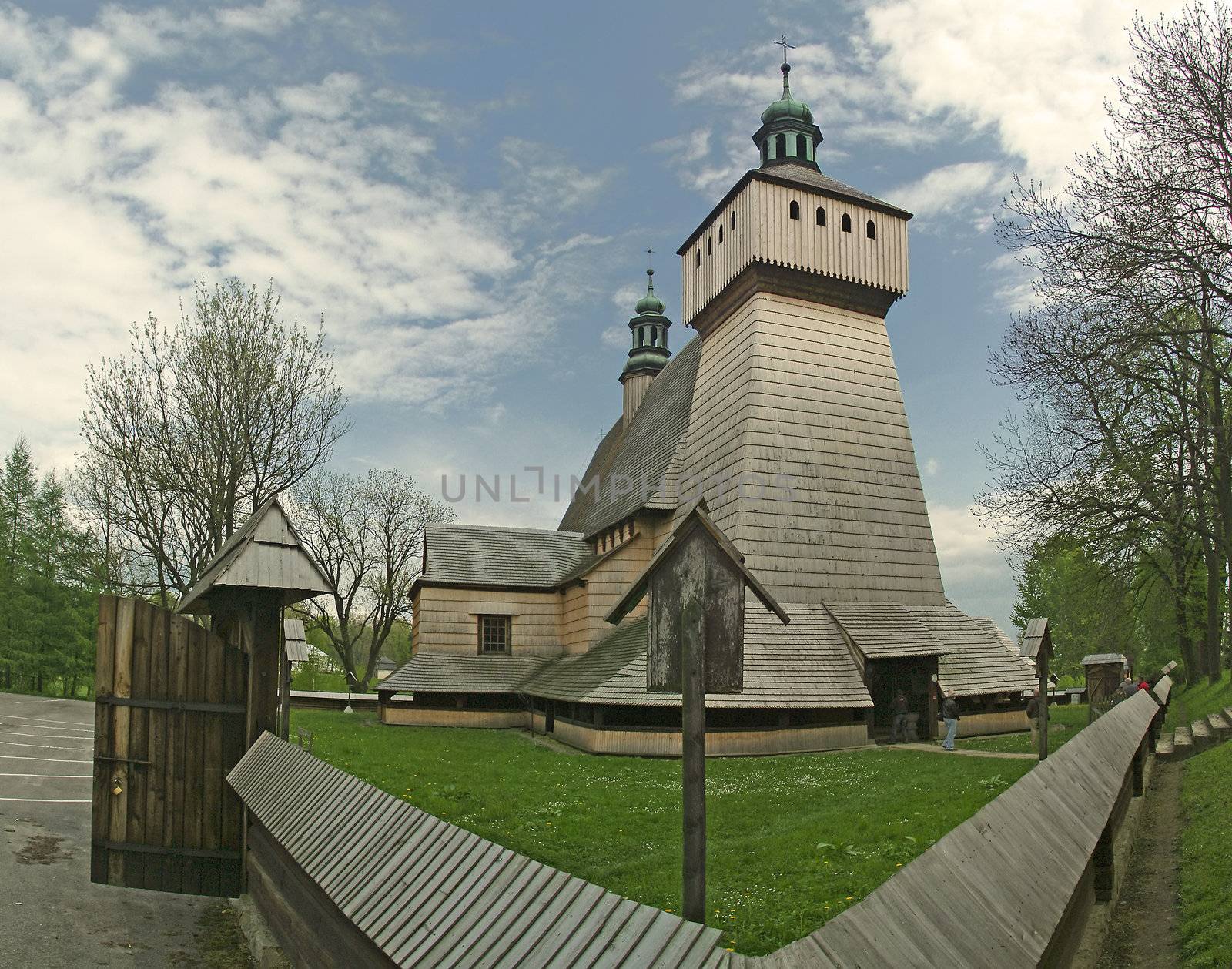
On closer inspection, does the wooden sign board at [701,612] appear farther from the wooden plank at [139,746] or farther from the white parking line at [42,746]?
the white parking line at [42,746]

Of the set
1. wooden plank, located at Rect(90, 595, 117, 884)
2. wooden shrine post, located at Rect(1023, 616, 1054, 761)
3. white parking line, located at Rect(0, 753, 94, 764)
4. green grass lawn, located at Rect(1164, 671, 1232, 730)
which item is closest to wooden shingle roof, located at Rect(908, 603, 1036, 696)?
green grass lawn, located at Rect(1164, 671, 1232, 730)

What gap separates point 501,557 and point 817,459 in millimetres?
11737

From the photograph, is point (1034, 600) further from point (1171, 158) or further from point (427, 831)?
point (427, 831)

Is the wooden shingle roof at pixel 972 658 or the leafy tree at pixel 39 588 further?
the leafy tree at pixel 39 588

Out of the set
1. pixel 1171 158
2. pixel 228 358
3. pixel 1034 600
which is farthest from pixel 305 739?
pixel 1034 600

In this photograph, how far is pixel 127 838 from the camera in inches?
371

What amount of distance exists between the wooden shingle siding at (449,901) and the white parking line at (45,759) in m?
15.6

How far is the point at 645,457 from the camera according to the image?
2730 centimetres

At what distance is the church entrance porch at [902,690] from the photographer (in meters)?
19.7

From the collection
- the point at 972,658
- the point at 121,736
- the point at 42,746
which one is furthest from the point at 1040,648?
the point at 42,746

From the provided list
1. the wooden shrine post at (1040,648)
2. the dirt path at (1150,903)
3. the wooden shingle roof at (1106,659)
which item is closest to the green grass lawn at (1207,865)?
the dirt path at (1150,903)

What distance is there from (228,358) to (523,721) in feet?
43.4

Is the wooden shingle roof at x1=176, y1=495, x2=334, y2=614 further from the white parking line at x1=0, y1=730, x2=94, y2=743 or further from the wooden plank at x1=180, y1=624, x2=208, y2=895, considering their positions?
the white parking line at x1=0, y1=730, x2=94, y2=743

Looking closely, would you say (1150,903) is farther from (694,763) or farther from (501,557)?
(501,557)
